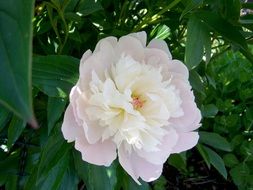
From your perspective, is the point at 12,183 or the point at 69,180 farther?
the point at 12,183

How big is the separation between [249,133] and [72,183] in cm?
69

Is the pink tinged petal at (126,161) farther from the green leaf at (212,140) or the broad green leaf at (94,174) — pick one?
the green leaf at (212,140)

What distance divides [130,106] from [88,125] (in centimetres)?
5

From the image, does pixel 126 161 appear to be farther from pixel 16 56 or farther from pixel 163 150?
pixel 16 56

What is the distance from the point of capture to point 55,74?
1.96ft

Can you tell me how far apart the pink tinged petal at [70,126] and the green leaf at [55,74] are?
0.15 ft

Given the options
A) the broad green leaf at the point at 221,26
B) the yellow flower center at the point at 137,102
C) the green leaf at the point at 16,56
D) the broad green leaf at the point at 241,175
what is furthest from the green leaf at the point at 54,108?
the broad green leaf at the point at 241,175

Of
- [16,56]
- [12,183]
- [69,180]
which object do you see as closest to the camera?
[16,56]

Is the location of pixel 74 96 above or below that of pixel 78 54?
above

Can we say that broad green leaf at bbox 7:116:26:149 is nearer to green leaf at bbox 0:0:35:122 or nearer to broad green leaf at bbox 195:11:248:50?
broad green leaf at bbox 195:11:248:50

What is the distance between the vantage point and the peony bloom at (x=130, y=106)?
21.9 inches

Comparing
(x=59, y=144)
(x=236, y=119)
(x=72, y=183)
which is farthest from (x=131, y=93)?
(x=236, y=119)

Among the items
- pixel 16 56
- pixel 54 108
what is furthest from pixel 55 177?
pixel 16 56

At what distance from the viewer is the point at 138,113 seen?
0.57 meters
